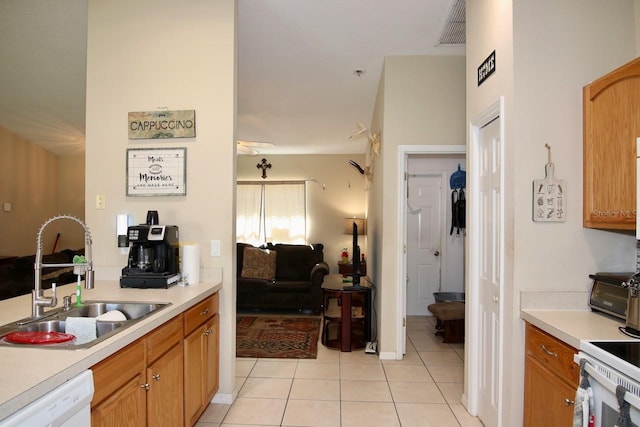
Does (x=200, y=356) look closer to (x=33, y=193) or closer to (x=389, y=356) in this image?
(x=389, y=356)

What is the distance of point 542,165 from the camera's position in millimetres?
1838

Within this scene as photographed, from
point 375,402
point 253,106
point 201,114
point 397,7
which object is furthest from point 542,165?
point 253,106

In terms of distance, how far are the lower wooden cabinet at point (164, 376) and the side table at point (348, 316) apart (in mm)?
1560

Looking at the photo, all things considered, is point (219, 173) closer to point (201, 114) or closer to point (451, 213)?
point (201, 114)

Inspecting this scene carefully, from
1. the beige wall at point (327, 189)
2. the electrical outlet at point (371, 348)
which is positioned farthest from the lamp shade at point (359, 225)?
the electrical outlet at point (371, 348)

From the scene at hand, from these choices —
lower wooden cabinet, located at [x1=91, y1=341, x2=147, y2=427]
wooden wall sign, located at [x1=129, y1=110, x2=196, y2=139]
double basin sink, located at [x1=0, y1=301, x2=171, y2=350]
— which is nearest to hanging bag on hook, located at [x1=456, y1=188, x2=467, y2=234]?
wooden wall sign, located at [x1=129, y1=110, x2=196, y2=139]

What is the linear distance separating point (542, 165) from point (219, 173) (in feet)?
6.47

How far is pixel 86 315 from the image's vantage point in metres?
1.86

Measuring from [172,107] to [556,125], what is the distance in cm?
238

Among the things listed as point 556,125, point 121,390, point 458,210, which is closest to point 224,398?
point 121,390

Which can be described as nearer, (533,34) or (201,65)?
(533,34)

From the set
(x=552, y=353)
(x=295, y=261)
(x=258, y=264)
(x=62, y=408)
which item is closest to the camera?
(x=62, y=408)

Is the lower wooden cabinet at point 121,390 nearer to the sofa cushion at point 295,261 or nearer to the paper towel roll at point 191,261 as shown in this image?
the paper towel roll at point 191,261

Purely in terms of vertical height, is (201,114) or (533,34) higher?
(533,34)
